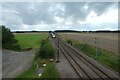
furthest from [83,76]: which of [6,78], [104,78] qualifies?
[6,78]

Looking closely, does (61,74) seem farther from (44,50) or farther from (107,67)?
(44,50)

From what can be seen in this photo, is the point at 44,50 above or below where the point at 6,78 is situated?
above

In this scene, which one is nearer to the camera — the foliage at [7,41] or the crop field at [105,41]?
the crop field at [105,41]

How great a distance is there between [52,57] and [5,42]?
122 ft

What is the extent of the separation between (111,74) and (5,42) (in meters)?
56.4

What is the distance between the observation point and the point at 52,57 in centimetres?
4347

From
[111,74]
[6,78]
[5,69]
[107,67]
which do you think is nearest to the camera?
[111,74]

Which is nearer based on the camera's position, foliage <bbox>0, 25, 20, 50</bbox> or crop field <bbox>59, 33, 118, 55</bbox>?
crop field <bbox>59, 33, 118, 55</bbox>

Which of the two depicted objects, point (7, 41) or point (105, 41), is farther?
point (105, 41)

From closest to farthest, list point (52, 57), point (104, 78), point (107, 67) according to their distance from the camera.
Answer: point (104, 78) → point (107, 67) → point (52, 57)

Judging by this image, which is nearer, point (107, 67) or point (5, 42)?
point (107, 67)

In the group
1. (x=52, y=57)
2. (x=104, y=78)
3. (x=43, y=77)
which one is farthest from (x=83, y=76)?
(x=52, y=57)

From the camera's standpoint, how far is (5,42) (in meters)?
76.9

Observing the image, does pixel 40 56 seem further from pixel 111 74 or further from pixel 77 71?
pixel 111 74
